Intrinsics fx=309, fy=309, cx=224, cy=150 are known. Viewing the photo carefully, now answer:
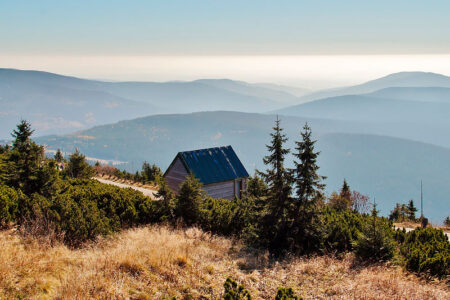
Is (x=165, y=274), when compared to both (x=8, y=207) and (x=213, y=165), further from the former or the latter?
(x=213, y=165)

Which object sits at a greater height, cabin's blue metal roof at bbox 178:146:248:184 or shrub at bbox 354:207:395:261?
cabin's blue metal roof at bbox 178:146:248:184

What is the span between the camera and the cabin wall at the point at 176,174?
26.5 meters

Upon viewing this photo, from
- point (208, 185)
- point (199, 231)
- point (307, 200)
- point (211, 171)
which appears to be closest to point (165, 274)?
point (199, 231)

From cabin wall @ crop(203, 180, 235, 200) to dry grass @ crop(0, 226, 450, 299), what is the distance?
16741mm

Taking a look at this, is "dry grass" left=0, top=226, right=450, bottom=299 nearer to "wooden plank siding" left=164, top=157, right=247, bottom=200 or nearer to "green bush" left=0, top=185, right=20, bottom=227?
"green bush" left=0, top=185, right=20, bottom=227

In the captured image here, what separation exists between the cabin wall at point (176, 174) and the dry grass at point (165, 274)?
16.8 m

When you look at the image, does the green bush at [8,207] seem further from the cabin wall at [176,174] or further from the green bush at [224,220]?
the cabin wall at [176,174]

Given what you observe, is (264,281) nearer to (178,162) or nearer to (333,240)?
(333,240)

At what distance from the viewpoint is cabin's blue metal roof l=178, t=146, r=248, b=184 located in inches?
1033

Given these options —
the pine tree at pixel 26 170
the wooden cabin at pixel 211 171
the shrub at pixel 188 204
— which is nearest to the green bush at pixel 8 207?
the pine tree at pixel 26 170

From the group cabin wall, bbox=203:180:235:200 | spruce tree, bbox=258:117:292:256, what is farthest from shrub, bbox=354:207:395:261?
cabin wall, bbox=203:180:235:200

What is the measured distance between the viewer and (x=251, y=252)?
10.8 meters

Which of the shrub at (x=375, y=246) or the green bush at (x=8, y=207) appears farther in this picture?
the shrub at (x=375, y=246)

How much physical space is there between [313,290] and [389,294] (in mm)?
1661
